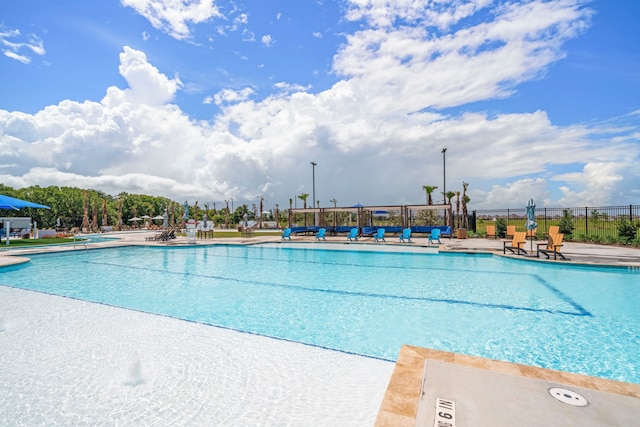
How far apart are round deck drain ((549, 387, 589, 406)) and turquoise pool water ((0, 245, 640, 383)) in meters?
1.61

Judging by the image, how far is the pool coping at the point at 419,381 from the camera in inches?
72.6

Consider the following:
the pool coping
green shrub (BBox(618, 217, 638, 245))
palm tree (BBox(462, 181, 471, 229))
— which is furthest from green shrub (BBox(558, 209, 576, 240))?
the pool coping

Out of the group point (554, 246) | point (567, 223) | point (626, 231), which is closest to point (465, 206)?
point (567, 223)

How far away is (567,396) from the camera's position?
79.5 inches

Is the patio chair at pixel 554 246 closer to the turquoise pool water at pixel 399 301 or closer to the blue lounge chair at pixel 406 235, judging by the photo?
the turquoise pool water at pixel 399 301

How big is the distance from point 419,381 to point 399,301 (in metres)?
4.01

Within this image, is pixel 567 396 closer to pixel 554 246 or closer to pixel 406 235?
pixel 554 246

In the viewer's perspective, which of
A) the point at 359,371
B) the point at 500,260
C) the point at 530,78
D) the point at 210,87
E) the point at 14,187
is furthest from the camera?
the point at 14,187

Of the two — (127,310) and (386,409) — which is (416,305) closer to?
(386,409)

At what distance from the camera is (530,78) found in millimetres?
12727

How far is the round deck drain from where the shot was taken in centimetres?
195

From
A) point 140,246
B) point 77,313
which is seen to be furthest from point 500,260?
point 140,246

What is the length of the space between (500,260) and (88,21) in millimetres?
16764

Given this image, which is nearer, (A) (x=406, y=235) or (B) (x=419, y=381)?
(B) (x=419, y=381)
